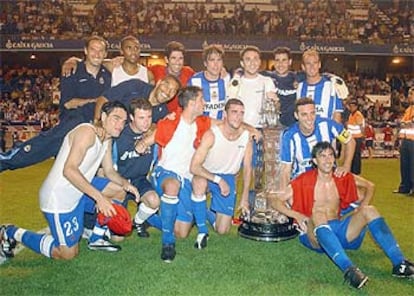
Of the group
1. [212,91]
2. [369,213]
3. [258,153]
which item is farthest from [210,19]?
[369,213]

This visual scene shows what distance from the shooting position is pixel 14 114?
734 inches

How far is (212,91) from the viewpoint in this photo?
6.52 m

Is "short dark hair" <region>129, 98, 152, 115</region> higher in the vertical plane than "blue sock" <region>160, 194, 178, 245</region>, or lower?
higher

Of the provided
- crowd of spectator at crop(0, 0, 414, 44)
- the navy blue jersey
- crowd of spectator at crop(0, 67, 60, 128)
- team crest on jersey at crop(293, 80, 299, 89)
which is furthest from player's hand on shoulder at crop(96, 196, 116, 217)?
crowd of spectator at crop(0, 0, 414, 44)

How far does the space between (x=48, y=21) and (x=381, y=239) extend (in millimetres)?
19368

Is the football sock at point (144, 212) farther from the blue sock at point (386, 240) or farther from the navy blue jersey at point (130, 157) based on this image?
the blue sock at point (386, 240)

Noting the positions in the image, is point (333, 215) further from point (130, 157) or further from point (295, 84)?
point (295, 84)

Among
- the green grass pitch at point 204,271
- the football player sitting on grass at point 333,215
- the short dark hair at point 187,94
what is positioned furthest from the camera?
the short dark hair at point 187,94

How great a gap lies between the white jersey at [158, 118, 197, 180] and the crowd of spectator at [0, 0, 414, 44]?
15.5m

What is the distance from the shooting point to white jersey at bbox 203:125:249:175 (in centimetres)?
571

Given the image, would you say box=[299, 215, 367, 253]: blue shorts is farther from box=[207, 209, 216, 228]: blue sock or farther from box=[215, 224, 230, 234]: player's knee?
box=[207, 209, 216, 228]: blue sock

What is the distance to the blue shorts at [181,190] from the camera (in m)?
5.52

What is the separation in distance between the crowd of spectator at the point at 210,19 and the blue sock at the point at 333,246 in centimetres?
1639

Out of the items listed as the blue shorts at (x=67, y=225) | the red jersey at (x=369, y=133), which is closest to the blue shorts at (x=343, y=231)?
the blue shorts at (x=67, y=225)
